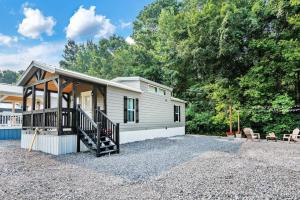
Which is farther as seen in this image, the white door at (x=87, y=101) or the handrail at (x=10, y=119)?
the handrail at (x=10, y=119)

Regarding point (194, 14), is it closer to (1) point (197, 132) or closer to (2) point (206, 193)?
(1) point (197, 132)

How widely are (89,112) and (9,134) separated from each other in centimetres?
704

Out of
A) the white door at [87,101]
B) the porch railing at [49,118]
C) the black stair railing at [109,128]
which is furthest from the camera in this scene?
the white door at [87,101]

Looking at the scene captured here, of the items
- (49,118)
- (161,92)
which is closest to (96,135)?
(49,118)

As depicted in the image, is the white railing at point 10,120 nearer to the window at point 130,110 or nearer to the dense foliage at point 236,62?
the window at point 130,110

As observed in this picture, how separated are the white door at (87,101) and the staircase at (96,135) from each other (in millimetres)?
1987

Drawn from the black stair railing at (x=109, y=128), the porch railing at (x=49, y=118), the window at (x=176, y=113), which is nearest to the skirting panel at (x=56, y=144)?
the porch railing at (x=49, y=118)

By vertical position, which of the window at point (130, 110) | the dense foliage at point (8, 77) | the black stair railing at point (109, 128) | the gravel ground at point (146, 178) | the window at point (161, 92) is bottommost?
the gravel ground at point (146, 178)

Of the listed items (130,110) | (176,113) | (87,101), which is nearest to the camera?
(87,101)

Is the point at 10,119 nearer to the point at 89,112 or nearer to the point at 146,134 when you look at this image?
the point at 89,112

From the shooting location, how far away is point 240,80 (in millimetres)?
16141

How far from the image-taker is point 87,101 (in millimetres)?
10320

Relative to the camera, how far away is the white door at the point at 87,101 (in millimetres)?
10137

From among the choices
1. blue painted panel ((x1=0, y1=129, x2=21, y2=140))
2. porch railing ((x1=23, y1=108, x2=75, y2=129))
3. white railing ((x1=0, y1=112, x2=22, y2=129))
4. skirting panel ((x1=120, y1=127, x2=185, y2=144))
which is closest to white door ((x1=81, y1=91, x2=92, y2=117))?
porch railing ((x1=23, y1=108, x2=75, y2=129))
